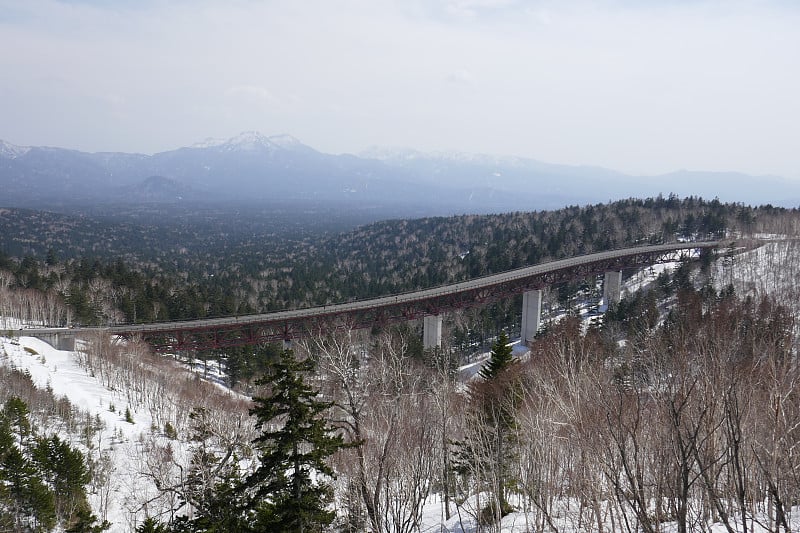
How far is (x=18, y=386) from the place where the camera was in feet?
110

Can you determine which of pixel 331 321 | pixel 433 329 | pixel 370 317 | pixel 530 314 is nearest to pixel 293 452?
pixel 331 321

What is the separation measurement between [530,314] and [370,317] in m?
23.9

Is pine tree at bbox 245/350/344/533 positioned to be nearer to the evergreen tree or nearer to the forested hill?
the evergreen tree

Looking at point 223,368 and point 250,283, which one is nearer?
point 223,368

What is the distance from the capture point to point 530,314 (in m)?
69.3

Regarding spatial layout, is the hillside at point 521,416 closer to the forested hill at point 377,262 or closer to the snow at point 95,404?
the snow at point 95,404

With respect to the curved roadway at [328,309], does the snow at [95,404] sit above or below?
below

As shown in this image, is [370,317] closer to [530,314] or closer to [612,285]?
[530,314]

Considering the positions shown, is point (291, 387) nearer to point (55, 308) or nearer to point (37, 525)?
point (37, 525)

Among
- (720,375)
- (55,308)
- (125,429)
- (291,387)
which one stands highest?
(720,375)

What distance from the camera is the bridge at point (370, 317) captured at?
174ft

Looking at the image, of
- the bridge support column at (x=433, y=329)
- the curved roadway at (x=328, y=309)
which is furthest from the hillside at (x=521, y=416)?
the bridge support column at (x=433, y=329)

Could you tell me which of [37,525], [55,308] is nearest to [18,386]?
[37,525]

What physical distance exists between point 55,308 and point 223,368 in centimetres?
2199
